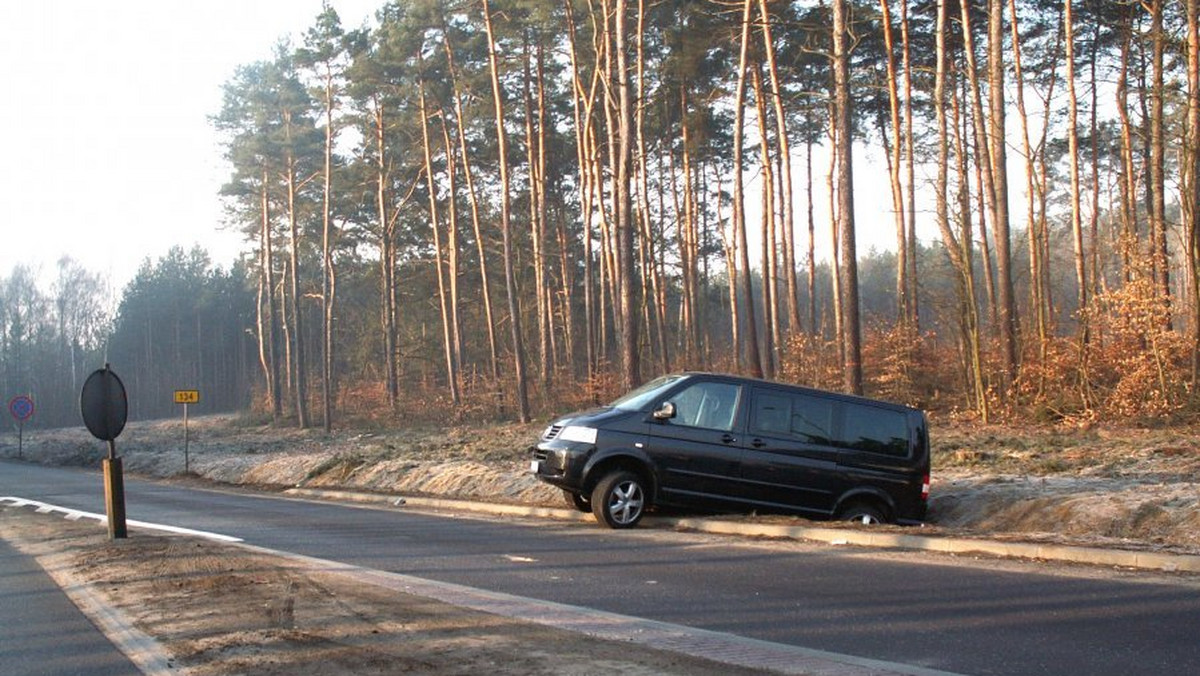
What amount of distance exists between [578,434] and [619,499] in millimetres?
941

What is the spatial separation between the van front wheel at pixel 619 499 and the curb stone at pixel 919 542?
0.65 meters

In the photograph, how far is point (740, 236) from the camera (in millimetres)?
35625

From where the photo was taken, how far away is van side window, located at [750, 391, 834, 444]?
13.5 metres

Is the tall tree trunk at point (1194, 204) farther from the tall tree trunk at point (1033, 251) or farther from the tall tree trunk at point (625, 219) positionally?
the tall tree trunk at point (625, 219)

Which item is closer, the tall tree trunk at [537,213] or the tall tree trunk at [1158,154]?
the tall tree trunk at [1158,154]

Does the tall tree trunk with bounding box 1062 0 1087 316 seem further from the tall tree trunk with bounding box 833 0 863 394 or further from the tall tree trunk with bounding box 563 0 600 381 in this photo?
the tall tree trunk with bounding box 563 0 600 381

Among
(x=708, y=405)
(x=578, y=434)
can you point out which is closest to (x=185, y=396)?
(x=578, y=434)

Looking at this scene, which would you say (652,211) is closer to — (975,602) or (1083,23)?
(1083,23)

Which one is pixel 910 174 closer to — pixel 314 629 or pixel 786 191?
pixel 786 191

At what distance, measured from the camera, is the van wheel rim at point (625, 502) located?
13.3 metres

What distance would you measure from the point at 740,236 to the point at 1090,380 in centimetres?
1432

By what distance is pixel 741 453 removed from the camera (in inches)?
526

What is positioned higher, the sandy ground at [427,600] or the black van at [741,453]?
the black van at [741,453]

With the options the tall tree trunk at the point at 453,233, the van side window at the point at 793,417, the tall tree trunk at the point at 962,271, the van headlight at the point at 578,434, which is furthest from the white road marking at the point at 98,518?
the tall tree trunk at the point at 453,233
